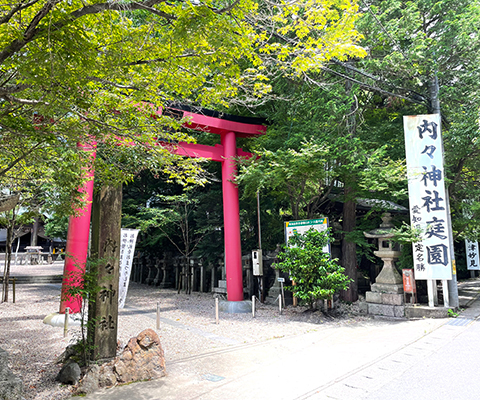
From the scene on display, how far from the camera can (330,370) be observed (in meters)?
5.50

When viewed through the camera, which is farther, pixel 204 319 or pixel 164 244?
pixel 164 244

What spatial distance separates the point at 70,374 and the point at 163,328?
162 inches

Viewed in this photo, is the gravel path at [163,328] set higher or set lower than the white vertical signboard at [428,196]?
lower

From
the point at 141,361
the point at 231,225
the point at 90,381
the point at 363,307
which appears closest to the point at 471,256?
the point at 363,307

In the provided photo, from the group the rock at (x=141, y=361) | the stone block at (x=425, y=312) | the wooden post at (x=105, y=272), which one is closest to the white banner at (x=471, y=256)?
the stone block at (x=425, y=312)

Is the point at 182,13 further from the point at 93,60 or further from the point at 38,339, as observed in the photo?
the point at 38,339

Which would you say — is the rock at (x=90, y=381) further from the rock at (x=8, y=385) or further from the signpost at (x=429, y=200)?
the signpost at (x=429, y=200)

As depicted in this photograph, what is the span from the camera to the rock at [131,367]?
4.78 m

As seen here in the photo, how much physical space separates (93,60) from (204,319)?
8173 mm

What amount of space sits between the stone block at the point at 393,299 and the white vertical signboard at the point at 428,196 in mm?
956

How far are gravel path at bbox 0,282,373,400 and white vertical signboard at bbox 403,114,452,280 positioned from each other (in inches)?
105

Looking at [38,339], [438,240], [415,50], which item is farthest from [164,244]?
[415,50]

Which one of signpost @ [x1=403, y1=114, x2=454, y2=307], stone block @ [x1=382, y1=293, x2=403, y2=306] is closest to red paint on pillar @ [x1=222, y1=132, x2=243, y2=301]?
stone block @ [x1=382, y1=293, x2=403, y2=306]

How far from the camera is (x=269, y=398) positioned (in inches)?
174
